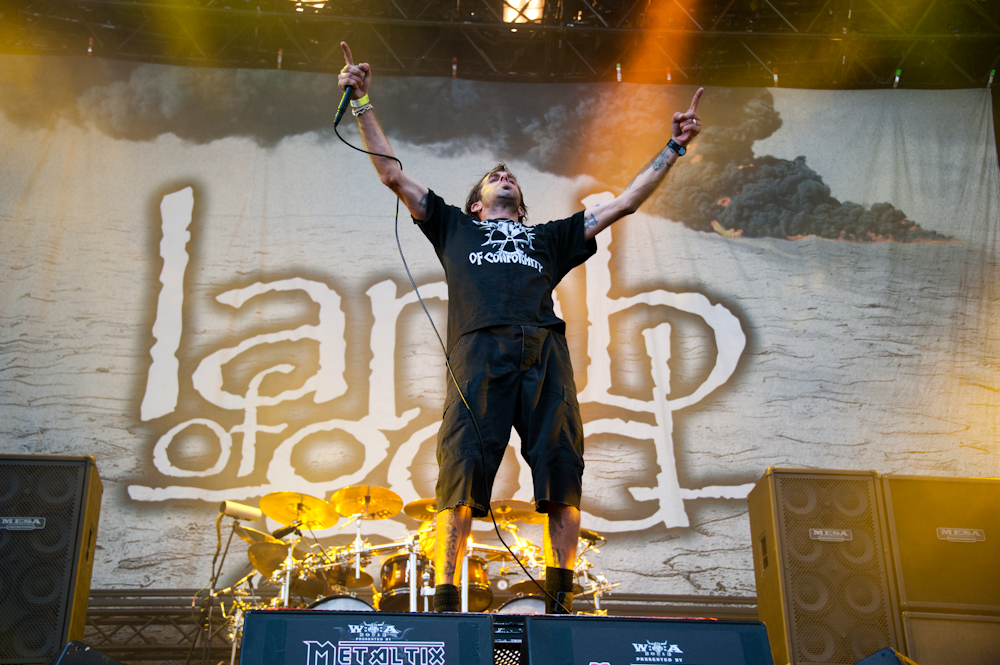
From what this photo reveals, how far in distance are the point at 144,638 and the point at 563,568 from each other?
3.35 metres

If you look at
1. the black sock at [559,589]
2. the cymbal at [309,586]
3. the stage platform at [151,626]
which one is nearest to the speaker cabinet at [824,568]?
the black sock at [559,589]

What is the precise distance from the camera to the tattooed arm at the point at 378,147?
2.49m

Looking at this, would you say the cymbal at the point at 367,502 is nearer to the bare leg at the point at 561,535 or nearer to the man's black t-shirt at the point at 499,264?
the man's black t-shirt at the point at 499,264

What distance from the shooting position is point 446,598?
81.6 inches

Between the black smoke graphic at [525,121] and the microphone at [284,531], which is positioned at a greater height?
the black smoke graphic at [525,121]

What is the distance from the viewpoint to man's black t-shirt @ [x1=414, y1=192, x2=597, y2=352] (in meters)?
2.45

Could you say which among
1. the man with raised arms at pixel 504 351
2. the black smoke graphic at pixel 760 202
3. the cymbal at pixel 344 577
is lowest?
the cymbal at pixel 344 577

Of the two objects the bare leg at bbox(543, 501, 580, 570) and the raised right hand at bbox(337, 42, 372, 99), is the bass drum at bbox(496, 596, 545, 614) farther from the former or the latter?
the raised right hand at bbox(337, 42, 372, 99)

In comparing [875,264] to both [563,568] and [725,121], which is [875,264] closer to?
[725,121]

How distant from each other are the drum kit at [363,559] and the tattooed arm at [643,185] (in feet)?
6.39

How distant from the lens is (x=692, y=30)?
20.3 feet

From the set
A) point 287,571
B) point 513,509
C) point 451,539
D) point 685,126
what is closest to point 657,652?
point 451,539

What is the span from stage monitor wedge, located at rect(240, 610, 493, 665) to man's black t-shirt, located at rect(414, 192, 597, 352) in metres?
0.94

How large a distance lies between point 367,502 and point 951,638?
2656 millimetres
